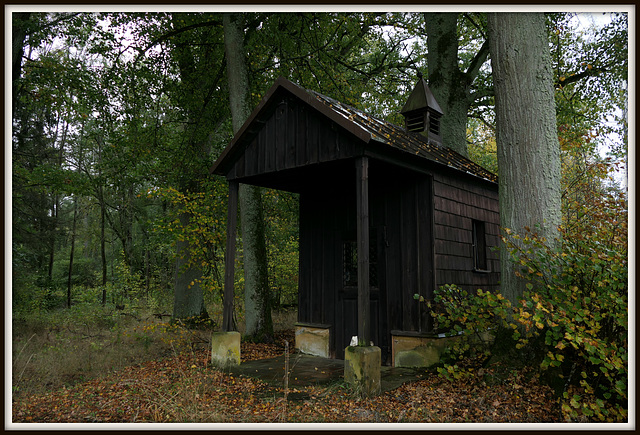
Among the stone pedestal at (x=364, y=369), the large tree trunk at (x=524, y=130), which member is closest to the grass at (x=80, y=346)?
the stone pedestal at (x=364, y=369)

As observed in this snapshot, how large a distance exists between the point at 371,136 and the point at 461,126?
785 cm

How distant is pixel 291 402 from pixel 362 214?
2.83 meters

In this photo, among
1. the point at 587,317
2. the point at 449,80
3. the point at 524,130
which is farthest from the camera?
the point at 449,80

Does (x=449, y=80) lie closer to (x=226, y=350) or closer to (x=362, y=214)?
(x=362, y=214)

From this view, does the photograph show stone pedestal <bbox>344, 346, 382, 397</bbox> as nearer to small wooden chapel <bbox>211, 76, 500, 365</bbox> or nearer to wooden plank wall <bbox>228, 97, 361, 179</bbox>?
small wooden chapel <bbox>211, 76, 500, 365</bbox>

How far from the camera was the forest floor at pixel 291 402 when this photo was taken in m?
5.38

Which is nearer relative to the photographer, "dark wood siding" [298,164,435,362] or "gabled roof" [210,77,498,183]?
"gabled roof" [210,77,498,183]

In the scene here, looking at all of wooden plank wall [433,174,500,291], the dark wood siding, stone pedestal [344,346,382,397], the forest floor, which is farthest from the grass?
wooden plank wall [433,174,500,291]

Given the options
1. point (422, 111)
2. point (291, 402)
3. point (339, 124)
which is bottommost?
point (291, 402)

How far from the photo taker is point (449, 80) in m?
13.8

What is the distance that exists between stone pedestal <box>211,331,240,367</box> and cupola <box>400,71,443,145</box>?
6.31 metres

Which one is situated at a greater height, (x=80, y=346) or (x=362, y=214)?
(x=362, y=214)

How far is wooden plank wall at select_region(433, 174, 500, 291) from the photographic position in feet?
28.3

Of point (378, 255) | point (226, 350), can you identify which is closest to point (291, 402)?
point (226, 350)
